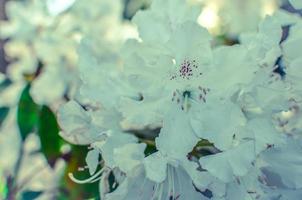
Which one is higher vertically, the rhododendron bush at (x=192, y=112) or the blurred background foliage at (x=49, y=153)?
the rhododendron bush at (x=192, y=112)

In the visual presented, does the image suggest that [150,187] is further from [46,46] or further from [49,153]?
[46,46]

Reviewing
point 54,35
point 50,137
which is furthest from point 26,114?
point 54,35

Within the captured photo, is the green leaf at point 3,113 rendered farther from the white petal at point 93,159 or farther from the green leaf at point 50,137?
the white petal at point 93,159

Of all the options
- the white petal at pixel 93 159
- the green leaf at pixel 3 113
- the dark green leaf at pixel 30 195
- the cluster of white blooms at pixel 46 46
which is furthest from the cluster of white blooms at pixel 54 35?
the white petal at pixel 93 159

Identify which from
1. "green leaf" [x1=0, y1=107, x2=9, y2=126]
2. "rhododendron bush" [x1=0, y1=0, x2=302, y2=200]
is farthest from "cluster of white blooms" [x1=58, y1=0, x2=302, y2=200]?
"green leaf" [x1=0, y1=107, x2=9, y2=126]

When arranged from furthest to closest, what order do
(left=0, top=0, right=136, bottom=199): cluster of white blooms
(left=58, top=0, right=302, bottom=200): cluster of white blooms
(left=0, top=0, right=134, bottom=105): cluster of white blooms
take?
(left=0, top=0, right=134, bottom=105): cluster of white blooms
(left=0, top=0, right=136, bottom=199): cluster of white blooms
(left=58, top=0, right=302, bottom=200): cluster of white blooms

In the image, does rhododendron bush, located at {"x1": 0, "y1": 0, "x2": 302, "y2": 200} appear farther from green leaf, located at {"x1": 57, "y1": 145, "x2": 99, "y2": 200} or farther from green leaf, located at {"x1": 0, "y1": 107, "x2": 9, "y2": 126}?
green leaf, located at {"x1": 0, "y1": 107, "x2": 9, "y2": 126}

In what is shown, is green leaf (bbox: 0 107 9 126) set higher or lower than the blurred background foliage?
lower
